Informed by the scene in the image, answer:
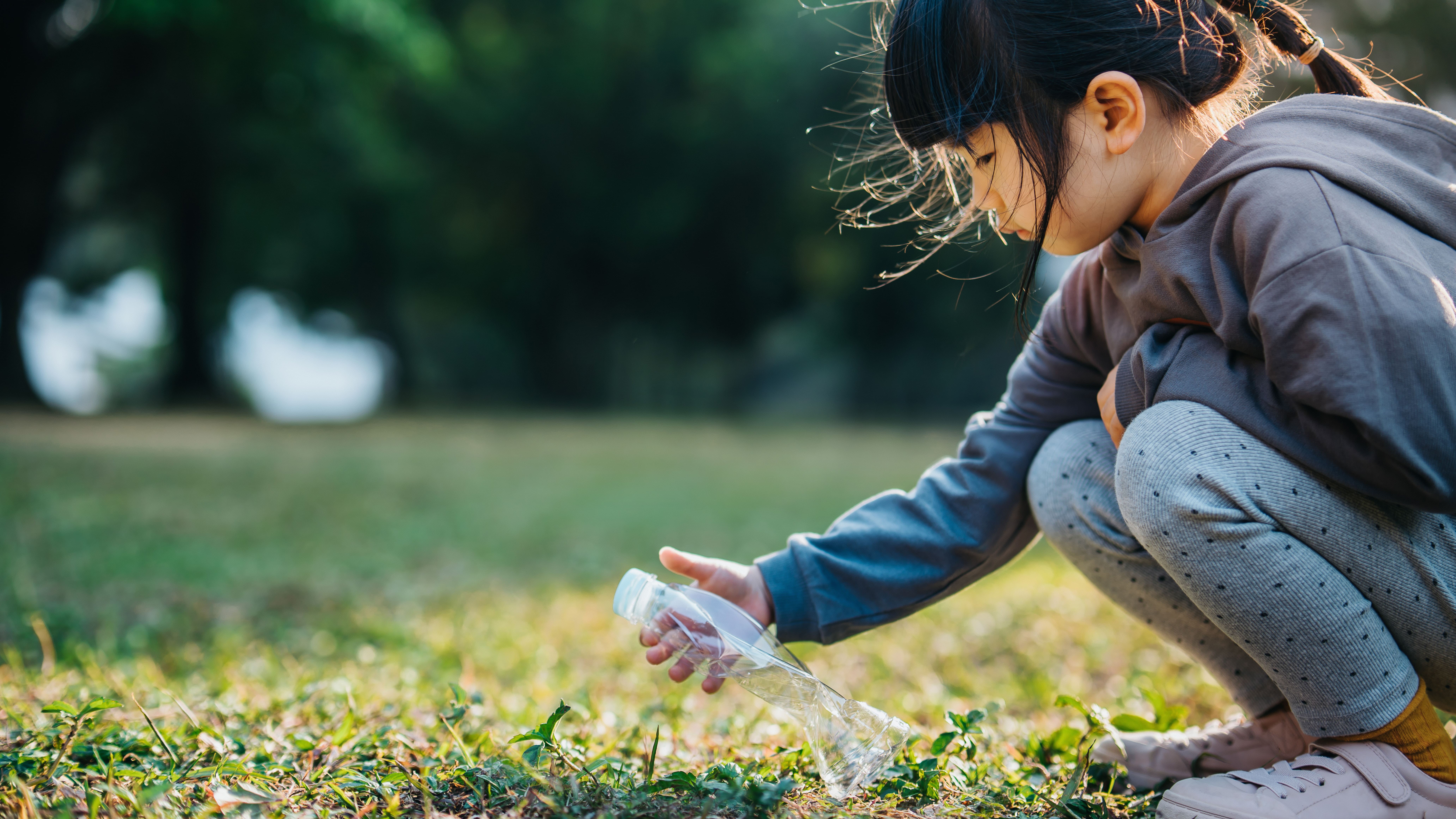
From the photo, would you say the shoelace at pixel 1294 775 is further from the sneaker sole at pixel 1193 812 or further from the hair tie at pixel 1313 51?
the hair tie at pixel 1313 51

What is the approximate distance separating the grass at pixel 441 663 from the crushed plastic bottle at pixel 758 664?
1.7 inches

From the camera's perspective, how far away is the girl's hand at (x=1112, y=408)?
145 cm

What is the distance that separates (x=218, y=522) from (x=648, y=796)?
14.4 feet

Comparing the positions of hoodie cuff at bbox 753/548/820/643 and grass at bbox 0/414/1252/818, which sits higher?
hoodie cuff at bbox 753/548/820/643

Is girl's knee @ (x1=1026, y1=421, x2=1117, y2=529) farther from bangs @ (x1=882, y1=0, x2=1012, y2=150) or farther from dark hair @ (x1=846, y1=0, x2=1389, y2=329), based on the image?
bangs @ (x1=882, y1=0, x2=1012, y2=150)

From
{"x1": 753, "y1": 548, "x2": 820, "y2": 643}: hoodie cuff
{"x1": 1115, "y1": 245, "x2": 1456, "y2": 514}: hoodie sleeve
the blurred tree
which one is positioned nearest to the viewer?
{"x1": 1115, "y1": 245, "x2": 1456, "y2": 514}: hoodie sleeve

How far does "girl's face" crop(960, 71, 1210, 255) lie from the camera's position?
4.41 ft

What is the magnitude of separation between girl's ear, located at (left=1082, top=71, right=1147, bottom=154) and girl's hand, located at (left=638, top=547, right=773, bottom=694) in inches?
32.5

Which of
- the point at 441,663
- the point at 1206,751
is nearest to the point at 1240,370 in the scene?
the point at 1206,751

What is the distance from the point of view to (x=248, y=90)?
10.4 metres

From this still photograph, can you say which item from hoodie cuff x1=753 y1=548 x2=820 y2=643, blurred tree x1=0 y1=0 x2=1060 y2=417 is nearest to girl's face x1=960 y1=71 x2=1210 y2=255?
hoodie cuff x1=753 y1=548 x2=820 y2=643

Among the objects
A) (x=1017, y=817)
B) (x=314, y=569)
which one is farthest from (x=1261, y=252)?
(x=314, y=569)

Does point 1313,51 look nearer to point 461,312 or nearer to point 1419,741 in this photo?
point 1419,741

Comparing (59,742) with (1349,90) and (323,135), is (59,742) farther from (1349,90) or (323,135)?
(323,135)
